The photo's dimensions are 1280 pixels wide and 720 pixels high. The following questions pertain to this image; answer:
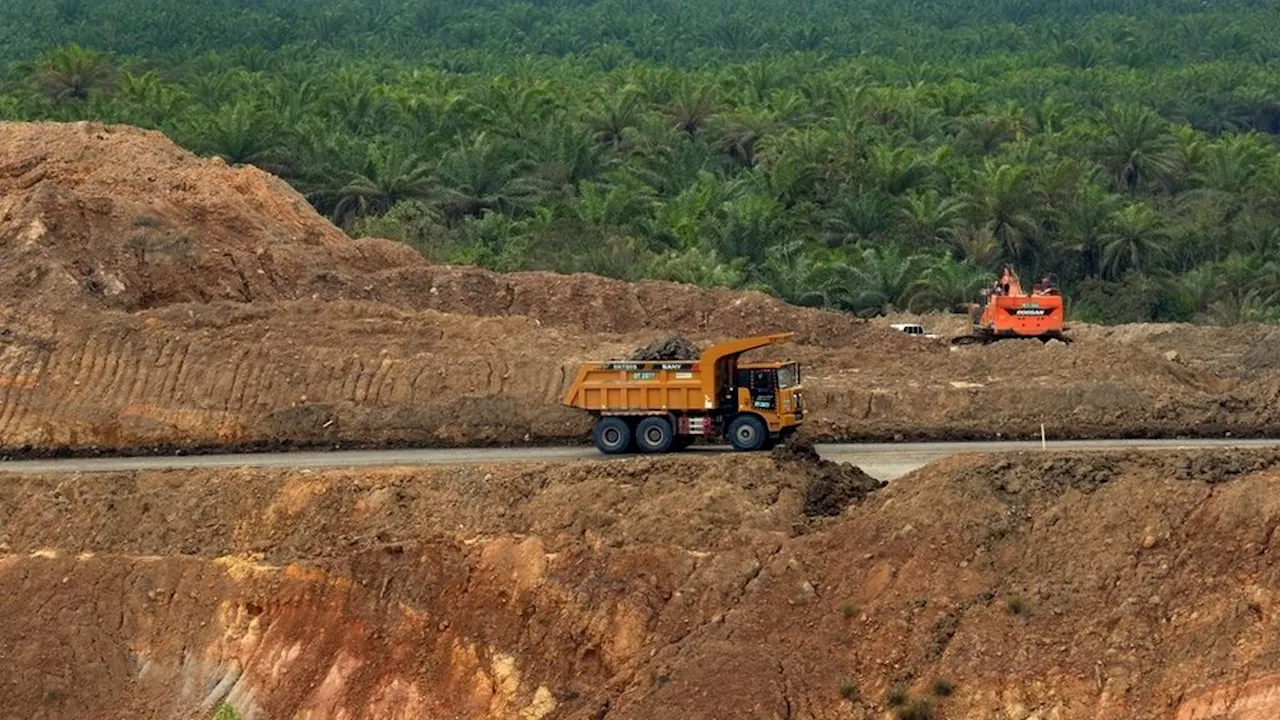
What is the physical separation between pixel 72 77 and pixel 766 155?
28686mm

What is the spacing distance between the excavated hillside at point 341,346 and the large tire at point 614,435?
217 centimetres

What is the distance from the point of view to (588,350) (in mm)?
42844

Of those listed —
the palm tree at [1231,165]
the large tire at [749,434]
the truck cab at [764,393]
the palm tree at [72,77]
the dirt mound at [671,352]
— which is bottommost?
the large tire at [749,434]

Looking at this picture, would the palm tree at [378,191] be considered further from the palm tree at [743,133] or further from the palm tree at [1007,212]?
the palm tree at [743,133]

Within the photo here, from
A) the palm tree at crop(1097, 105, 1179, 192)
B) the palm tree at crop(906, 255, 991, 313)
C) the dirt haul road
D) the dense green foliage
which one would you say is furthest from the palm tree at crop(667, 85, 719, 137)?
the dirt haul road

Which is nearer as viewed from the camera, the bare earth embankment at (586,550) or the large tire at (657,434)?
the bare earth embankment at (586,550)

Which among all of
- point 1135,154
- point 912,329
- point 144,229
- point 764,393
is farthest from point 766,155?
point 764,393

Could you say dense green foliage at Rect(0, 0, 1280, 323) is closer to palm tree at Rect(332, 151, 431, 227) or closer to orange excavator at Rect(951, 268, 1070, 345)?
palm tree at Rect(332, 151, 431, 227)

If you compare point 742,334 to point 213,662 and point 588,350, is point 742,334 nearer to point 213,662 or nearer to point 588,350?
point 588,350

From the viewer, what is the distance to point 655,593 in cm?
2772

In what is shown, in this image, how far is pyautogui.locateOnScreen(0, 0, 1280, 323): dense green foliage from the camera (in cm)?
6438

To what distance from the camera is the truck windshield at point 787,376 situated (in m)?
36.1

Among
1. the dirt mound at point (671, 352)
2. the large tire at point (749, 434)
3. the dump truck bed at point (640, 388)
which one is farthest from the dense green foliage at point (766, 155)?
the large tire at point (749, 434)

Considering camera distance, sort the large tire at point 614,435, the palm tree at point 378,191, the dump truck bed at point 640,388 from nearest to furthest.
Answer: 1. the dump truck bed at point 640,388
2. the large tire at point 614,435
3. the palm tree at point 378,191
